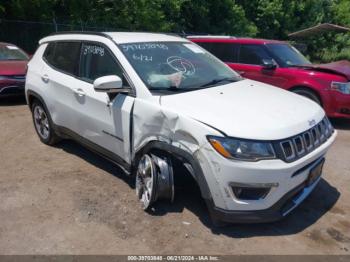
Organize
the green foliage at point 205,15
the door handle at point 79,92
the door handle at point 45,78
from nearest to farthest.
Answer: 1. the door handle at point 79,92
2. the door handle at point 45,78
3. the green foliage at point 205,15

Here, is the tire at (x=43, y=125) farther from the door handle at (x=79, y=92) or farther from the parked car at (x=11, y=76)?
the parked car at (x=11, y=76)

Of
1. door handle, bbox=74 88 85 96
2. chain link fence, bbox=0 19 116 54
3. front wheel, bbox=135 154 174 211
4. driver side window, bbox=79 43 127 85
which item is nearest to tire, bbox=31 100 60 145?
door handle, bbox=74 88 85 96

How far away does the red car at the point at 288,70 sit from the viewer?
750 centimetres

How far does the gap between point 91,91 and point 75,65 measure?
611mm

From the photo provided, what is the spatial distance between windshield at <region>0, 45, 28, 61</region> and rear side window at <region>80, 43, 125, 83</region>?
19.7 feet

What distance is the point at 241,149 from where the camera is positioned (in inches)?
134

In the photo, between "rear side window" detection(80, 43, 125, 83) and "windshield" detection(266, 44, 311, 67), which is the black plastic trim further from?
"windshield" detection(266, 44, 311, 67)

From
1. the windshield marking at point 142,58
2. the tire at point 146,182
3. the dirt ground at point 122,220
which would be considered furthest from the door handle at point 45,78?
the tire at point 146,182

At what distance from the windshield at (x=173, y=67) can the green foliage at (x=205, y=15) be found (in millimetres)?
11786

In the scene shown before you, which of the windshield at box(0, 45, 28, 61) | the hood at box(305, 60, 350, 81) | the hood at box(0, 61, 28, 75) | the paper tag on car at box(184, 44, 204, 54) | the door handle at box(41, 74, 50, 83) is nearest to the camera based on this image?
the paper tag on car at box(184, 44, 204, 54)

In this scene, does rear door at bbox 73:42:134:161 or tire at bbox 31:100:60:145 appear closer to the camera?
rear door at bbox 73:42:134:161

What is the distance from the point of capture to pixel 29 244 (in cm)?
365

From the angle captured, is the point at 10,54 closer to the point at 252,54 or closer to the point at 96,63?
the point at 252,54

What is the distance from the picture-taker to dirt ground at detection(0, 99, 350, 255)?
360 cm
